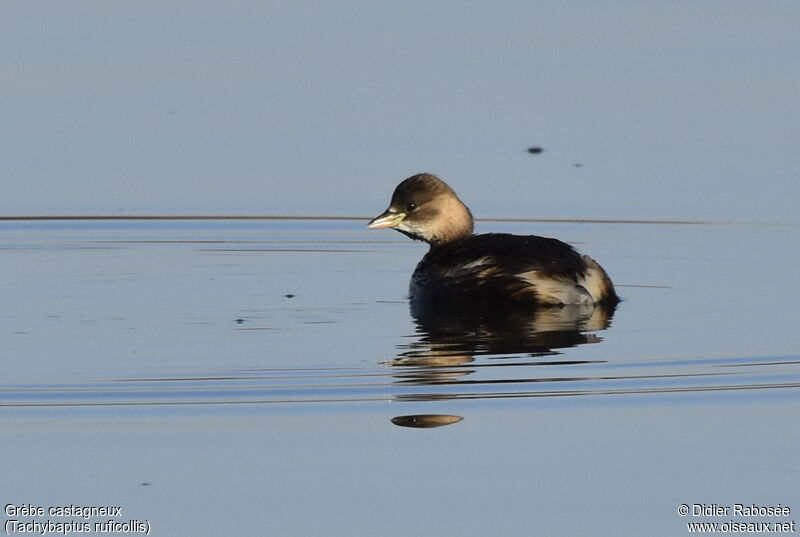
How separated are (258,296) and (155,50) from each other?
21.3 ft

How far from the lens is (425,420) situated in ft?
27.1

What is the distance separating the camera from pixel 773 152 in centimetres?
1446

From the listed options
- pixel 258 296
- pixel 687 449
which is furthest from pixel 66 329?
pixel 687 449

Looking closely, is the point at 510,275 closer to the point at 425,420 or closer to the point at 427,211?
the point at 427,211

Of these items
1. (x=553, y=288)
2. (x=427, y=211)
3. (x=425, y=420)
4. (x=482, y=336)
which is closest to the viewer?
(x=425, y=420)

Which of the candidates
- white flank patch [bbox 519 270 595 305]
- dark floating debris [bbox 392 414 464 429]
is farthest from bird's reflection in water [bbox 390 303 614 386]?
dark floating debris [bbox 392 414 464 429]

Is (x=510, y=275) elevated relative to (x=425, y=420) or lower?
elevated

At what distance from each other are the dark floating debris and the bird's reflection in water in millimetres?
357

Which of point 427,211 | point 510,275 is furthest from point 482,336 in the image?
point 427,211

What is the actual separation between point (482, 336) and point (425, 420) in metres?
2.06

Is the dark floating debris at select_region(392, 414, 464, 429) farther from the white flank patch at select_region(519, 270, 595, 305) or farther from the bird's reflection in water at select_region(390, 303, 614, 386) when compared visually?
the white flank patch at select_region(519, 270, 595, 305)

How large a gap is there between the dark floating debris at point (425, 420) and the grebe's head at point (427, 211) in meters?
4.06

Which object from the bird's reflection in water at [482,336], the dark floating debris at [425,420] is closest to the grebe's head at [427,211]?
the bird's reflection in water at [482,336]

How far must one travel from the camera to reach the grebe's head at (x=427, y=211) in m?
12.3
